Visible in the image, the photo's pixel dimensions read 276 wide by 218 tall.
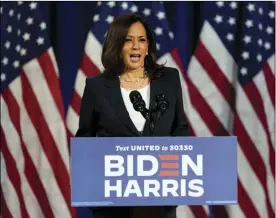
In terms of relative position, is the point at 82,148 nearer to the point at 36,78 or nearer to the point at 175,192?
the point at 175,192

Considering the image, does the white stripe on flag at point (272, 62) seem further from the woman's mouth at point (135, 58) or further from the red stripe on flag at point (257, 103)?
the woman's mouth at point (135, 58)

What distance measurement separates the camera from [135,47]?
5.74ft

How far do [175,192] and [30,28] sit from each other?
2.23 meters

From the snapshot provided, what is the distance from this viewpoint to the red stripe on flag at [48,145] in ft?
11.5

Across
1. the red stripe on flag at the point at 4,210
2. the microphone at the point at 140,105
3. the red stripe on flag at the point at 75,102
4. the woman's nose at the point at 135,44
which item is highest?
the red stripe on flag at the point at 75,102

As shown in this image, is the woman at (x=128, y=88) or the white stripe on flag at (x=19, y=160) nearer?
the woman at (x=128, y=88)

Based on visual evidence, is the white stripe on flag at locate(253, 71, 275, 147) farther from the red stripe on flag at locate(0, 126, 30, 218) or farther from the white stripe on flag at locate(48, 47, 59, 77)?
the red stripe on flag at locate(0, 126, 30, 218)

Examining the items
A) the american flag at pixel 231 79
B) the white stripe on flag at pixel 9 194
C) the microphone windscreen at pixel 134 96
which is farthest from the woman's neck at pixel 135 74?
the white stripe on flag at pixel 9 194

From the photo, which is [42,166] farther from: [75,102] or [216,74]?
[216,74]

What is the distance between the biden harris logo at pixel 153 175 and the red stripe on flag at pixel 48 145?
6.50 feet

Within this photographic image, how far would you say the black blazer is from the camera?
1692 mm

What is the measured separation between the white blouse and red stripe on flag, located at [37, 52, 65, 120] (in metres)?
1.81

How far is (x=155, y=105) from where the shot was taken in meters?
1.67

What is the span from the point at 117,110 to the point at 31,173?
197 cm
